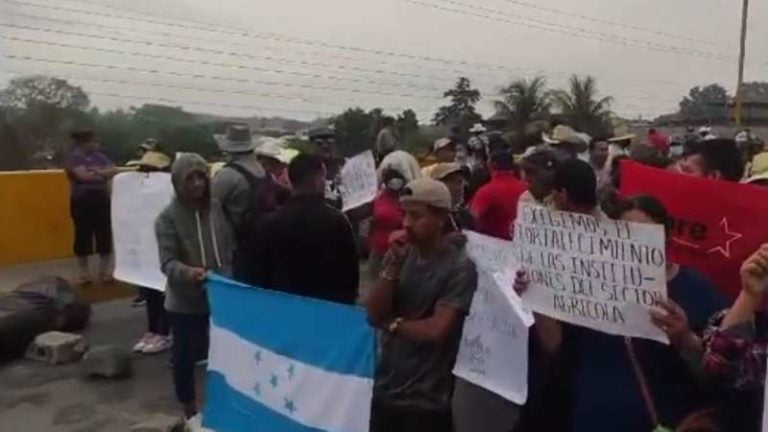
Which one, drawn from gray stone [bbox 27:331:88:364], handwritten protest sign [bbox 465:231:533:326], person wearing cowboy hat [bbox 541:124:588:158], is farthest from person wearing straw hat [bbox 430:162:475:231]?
gray stone [bbox 27:331:88:364]

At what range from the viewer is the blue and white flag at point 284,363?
4340mm

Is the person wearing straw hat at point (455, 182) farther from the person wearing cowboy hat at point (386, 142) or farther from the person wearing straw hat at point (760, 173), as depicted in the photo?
the person wearing cowboy hat at point (386, 142)

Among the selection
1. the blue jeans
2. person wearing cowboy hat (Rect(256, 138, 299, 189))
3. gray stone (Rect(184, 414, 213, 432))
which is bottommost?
gray stone (Rect(184, 414, 213, 432))

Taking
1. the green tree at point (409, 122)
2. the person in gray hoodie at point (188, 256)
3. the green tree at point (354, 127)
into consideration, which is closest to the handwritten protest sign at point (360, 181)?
the person in gray hoodie at point (188, 256)

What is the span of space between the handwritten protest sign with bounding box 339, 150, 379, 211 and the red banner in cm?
341

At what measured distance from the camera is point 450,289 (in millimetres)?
3916

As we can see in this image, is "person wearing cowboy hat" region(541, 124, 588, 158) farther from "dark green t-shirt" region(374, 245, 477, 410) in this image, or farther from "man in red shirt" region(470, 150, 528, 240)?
"dark green t-shirt" region(374, 245, 477, 410)

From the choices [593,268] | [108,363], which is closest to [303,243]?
[593,268]

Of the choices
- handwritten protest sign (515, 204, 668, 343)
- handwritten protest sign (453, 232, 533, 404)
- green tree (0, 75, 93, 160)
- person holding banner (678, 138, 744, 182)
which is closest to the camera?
handwritten protest sign (515, 204, 668, 343)

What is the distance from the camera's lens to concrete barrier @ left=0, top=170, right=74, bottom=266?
404 inches

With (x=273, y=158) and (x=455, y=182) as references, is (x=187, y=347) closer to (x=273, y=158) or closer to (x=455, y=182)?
(x=455, y=182)

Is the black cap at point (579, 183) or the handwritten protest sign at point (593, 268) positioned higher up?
the black cap at point (579, 183)

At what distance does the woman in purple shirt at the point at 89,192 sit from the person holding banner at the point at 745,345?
7.52m

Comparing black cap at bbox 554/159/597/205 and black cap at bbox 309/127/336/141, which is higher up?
black cap at bbox 554/159/597/205
